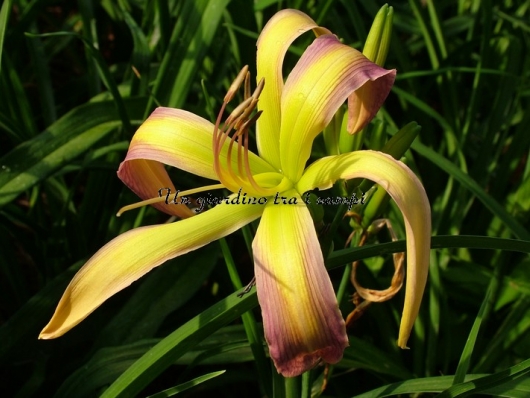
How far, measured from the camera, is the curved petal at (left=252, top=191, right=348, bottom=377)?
0.64 m

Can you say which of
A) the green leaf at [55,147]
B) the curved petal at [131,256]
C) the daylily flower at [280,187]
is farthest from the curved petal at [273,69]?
the green leaf at [55,147]

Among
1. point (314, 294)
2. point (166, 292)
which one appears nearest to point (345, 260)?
point (314, 294)

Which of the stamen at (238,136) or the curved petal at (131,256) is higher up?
the stamen at (238,136)

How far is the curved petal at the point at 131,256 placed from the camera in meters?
0.71

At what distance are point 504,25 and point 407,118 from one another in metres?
0.42

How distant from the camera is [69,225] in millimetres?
1335

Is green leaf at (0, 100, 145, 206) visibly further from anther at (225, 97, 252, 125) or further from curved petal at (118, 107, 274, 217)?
anther at (225, 97, 252, 125)

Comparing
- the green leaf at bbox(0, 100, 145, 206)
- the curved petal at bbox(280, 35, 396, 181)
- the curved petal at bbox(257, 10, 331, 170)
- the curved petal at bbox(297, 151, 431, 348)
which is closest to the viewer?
the curved petal at bbox(297, 151, 431, 348)

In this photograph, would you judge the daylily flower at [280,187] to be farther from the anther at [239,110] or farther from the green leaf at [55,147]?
the green leaf at [55,147]

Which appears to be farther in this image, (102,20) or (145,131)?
(102,20)

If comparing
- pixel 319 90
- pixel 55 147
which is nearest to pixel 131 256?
pixel 319 90

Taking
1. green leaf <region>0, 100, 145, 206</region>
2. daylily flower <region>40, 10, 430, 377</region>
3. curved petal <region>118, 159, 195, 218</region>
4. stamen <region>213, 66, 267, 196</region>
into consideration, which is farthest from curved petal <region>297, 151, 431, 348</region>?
green leaf <region>0, 100, 145, 206</region>

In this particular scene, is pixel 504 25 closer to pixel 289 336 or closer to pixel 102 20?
pixel 102 20

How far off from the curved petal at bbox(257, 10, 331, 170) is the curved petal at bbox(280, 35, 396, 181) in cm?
4
